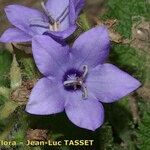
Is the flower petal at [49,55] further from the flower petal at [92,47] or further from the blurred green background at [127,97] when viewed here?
the blurred green background at [127,97]

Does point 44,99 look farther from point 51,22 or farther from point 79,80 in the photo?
point 51,22

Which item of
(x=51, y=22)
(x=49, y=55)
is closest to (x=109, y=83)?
(x=49, y=55)

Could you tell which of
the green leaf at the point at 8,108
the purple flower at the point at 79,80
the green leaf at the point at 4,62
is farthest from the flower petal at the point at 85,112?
the green leaf at the point at 4,62

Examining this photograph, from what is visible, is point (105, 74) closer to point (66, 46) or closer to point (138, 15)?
point (66, 46)

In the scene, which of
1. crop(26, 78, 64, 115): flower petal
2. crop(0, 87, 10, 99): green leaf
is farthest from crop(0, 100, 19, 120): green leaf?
→ crop(26, 78, 64, 115): flower petal

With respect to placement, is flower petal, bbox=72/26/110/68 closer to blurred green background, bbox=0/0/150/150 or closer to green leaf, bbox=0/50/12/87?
blurred green background, bbox=0/0/150/150

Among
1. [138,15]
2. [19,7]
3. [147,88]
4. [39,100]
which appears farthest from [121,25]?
[39,100]
